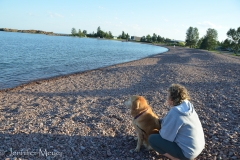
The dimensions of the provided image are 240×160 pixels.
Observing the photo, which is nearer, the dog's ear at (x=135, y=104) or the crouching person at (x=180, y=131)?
the crouching person at (x=180, y=131)

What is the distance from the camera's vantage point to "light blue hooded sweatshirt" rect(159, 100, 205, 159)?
3566mm

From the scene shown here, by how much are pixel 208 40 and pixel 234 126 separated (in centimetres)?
7584

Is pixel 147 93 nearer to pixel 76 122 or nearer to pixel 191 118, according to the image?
pixel 76 122

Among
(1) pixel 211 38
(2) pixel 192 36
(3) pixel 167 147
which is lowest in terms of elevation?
(3) pixel 167 147

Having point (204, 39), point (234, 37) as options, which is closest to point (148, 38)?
point (204, 39)

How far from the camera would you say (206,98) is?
30.7ft

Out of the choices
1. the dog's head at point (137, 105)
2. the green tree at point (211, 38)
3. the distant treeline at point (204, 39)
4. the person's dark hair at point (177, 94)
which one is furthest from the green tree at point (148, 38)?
the person's dark hair at point (177, 94)

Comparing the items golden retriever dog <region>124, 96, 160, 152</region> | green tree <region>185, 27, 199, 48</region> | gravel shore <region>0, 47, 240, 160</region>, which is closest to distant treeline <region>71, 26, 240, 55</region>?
green tree <region>185, 27, 199, 48</region>

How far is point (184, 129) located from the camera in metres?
3.62

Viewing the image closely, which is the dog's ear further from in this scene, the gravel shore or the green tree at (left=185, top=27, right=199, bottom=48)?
the green tree at (left=185, top=27, right=199, bottom=48)

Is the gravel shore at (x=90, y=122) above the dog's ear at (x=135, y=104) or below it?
below

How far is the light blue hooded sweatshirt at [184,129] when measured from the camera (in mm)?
3566

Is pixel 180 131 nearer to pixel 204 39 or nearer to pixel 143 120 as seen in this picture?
pixel 143 120

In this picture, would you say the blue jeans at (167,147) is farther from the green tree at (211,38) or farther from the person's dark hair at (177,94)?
the green tree at (211,38)
